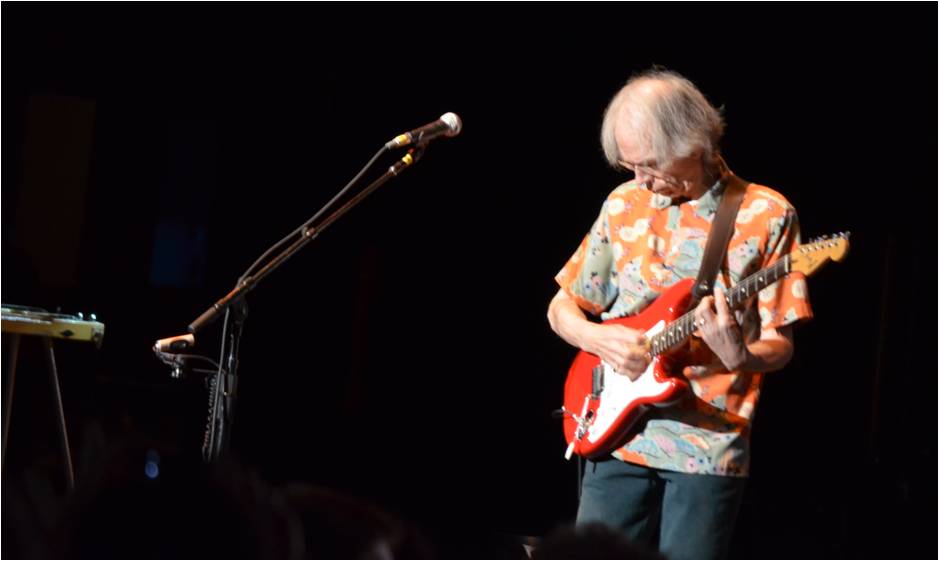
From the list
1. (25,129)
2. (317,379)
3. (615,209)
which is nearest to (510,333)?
(317,379)

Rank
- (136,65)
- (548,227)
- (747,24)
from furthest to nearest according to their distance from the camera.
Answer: (136,65) < (548,227) < (747,24)

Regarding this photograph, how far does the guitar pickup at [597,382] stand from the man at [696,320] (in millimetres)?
73

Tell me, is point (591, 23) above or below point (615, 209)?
above

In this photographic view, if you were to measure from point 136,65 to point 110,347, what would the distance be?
5.69 ft

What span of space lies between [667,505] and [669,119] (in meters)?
0.75

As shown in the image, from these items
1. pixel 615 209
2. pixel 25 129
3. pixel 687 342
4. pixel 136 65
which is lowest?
pixel 687 342

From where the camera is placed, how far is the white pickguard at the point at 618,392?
2.17 metres

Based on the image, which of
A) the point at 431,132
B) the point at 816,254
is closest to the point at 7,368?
the point at 431,132

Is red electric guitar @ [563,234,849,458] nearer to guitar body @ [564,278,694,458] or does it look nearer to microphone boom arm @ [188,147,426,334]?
guitar body @ [564,278,694,458]

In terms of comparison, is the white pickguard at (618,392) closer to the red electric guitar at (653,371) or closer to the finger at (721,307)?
the red electric guitar at (653,371)

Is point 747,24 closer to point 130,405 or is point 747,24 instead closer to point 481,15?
point 481,15

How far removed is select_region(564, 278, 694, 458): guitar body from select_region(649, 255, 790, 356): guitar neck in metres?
0.02

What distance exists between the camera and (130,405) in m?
6.64

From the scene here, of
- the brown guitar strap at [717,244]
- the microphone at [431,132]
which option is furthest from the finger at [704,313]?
the microphone at [431,132]
